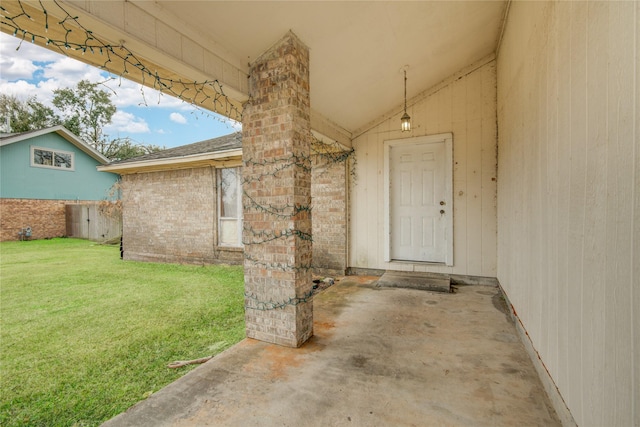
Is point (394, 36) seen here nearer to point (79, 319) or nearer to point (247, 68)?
point (247, 68)

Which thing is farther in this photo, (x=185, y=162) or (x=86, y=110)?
(x=86, y=110)

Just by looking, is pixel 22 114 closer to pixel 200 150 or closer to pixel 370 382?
pixel 200 150

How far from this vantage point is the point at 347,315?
11.3 ft

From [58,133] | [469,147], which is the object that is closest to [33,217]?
[58,133]

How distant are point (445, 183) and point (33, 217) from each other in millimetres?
15394

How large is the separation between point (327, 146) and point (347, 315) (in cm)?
284

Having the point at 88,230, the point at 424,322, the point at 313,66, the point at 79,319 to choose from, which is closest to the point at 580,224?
the point at 424,322

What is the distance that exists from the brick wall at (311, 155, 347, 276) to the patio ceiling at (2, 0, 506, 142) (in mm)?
1233

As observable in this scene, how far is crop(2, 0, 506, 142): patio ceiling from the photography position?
2.00 meters

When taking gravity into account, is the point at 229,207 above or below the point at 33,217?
above

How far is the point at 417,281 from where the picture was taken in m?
4.60

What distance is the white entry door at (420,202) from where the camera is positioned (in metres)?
4.95

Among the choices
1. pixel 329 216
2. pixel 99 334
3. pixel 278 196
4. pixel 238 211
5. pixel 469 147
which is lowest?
pixel 99 334

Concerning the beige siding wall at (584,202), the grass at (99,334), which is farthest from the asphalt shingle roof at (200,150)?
the beige siding wall at (584,202)
